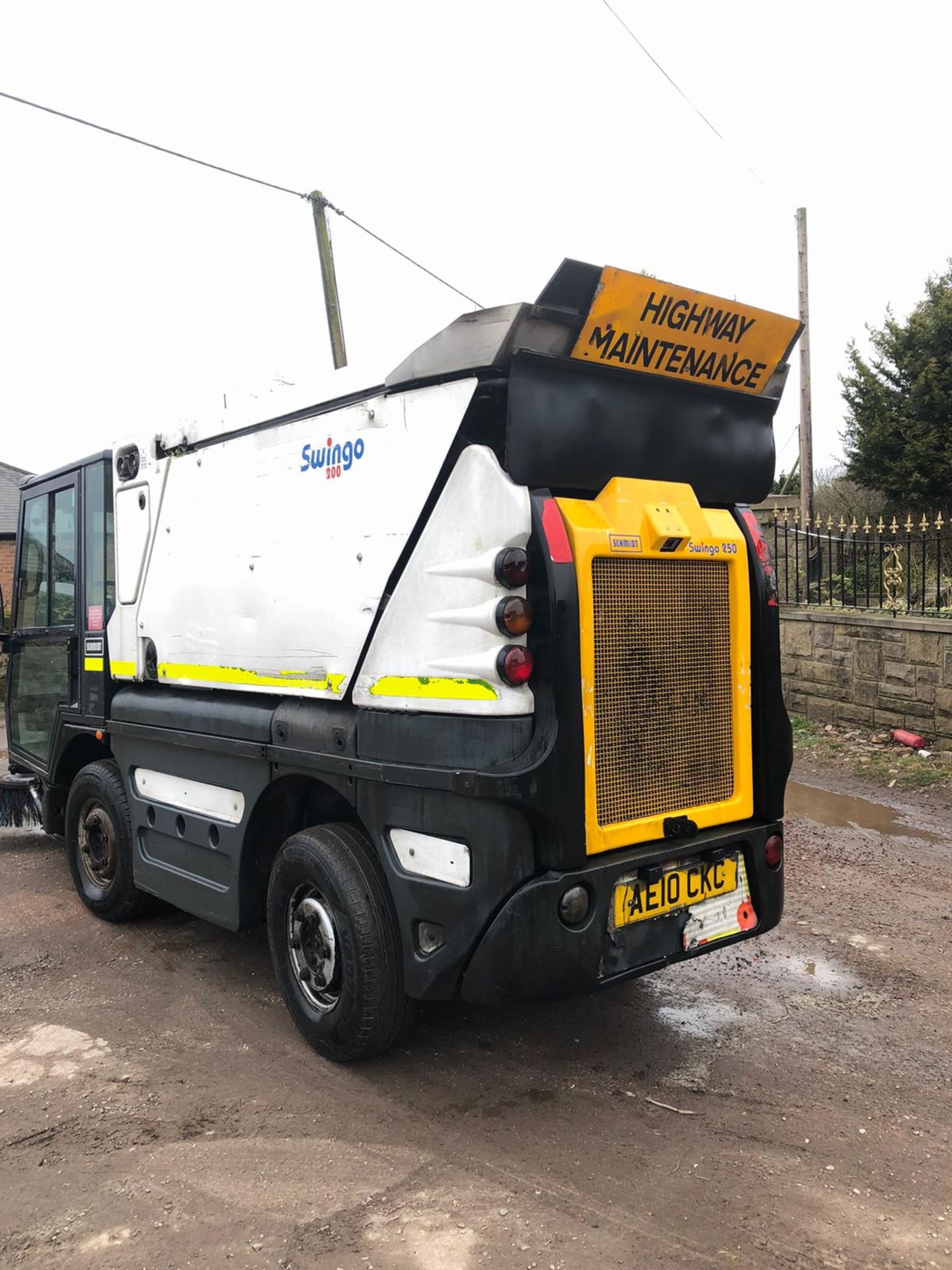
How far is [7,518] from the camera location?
2308cm

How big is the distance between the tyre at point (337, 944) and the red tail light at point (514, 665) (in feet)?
3.12

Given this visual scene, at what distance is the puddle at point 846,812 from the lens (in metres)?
6.59

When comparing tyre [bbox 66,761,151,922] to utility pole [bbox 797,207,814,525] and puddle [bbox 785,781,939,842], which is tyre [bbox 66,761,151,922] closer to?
puddle [bbox 785,781,939,842]

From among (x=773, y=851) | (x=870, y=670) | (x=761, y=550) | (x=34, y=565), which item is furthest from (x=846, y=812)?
(x=34, y=565)

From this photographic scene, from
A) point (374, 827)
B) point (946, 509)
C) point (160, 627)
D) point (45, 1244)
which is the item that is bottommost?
point (45, 1244)

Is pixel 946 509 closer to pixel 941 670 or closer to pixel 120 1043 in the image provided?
pixel 941 670

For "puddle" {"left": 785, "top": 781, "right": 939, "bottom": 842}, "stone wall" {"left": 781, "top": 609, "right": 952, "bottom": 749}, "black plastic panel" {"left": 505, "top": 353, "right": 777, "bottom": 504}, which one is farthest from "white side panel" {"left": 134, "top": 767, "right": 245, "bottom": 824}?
"stone wall" {"left": 781, "top": 609, "right": 952, "bottom": 749}

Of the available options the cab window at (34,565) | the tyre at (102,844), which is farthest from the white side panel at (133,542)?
the cab window at (34,565)

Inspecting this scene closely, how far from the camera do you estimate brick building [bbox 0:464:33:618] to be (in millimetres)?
21094

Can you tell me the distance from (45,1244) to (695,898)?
2.21 meters

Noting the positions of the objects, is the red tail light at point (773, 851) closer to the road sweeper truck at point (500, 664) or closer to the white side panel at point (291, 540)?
the road sweeper truck at point (500, 664)

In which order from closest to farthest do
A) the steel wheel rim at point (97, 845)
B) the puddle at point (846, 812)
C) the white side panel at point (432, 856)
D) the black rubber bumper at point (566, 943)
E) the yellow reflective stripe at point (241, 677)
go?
1. the black rubber bumper at point (566, 943)
2. the white side panel at point (432, 856)
3. the yellow reflective stripe at point (241, 677)
4. the steel wheel rim at point (97, 845)
5. the puddle at point (846, 812)

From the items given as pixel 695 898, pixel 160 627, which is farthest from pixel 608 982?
pixel 160 627

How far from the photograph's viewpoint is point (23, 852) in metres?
6.57
